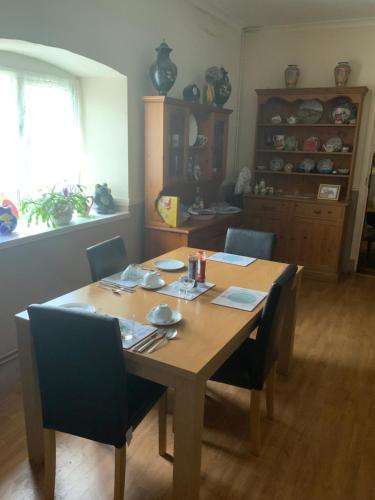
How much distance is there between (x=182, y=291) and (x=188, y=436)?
79cm

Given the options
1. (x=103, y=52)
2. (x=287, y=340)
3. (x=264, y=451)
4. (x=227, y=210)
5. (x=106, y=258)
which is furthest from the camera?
(x=227, y=210)

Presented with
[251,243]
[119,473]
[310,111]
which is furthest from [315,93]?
[119,473]

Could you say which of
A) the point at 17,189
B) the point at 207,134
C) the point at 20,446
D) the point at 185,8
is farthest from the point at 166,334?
the point at 185,8

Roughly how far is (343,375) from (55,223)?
89.0 inches

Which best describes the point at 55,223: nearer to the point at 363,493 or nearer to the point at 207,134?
the point at 207,134

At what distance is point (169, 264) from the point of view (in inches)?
97.6

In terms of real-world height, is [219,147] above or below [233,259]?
above

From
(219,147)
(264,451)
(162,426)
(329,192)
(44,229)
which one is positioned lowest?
(264,451)

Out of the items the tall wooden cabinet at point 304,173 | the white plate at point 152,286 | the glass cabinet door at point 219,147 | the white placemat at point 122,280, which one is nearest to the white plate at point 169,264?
the white placemat at point 122,280

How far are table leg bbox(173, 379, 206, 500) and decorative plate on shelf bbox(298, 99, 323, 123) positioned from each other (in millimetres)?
4068

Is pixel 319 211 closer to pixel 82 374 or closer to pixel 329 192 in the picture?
pixel 329 192

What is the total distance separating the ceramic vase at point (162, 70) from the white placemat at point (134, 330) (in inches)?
91.8

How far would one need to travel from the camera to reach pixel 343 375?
2715 millimetres

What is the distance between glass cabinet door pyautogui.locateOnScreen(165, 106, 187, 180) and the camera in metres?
3.50
